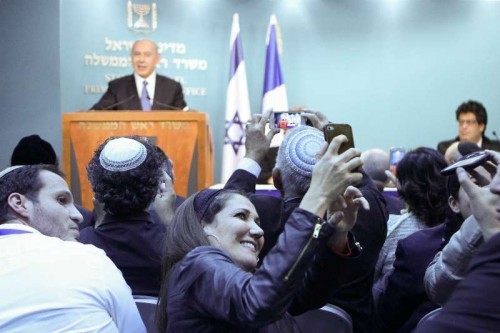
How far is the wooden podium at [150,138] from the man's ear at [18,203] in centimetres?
306

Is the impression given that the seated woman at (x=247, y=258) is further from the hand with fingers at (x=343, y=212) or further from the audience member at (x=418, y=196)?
the audience member at (x=418, y=196)

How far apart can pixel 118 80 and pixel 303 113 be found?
5.61 m

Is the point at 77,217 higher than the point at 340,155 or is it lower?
lower

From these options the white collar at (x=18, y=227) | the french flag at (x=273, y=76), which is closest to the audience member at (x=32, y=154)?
the white collar at (x=18, y=227)

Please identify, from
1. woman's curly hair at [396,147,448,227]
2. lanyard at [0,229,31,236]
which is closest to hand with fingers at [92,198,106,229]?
lanyard at [0,229,31,236]

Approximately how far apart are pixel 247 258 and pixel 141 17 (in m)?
7.69

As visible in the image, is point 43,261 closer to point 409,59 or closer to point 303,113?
point 303,113

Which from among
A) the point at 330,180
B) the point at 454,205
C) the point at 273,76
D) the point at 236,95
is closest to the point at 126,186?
the point at 454,205

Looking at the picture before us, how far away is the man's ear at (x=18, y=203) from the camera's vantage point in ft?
7.89

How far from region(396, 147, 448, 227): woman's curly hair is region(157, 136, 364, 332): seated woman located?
1.20 meters

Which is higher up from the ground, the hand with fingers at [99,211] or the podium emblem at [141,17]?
the podium emblem at [141,17]

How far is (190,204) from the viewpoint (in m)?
2.29

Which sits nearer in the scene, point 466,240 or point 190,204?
point 466,240

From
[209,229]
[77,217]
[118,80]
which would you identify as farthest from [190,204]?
[118,80]
